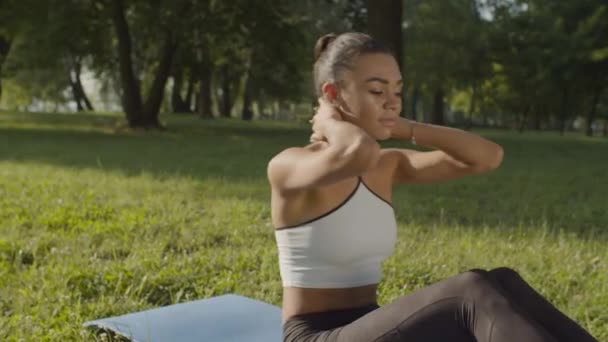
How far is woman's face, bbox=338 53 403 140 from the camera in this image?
3021 millimetres

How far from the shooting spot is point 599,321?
4.98 metres

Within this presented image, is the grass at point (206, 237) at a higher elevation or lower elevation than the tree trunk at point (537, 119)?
higher

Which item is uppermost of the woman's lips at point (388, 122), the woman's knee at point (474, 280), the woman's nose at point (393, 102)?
the woman's nose at point (393, 102)

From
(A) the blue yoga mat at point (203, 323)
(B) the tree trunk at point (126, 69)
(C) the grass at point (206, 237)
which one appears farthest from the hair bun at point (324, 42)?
(B) the tree trunk at point (126, 69)

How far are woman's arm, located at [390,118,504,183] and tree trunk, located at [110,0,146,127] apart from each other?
74.2 feet

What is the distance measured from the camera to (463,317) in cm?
284

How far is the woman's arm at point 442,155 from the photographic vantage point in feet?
11.1

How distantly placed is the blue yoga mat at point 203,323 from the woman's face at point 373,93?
1.53 m

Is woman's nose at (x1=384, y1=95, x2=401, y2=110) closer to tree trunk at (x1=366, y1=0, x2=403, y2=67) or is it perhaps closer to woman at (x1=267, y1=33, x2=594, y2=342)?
woman at (x1=267, y1=33, x2=594, y2=342)

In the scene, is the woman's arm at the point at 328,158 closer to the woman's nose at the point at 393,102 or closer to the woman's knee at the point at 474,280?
the woman's nose at the point at 393,102

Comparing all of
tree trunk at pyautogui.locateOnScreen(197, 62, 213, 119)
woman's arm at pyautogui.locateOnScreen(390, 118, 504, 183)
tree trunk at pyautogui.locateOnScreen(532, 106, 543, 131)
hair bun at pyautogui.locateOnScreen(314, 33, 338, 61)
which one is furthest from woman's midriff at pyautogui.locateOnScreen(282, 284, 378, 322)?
tree trunk at pyautogui.locateOnScreen(532, 106, 543, 131)

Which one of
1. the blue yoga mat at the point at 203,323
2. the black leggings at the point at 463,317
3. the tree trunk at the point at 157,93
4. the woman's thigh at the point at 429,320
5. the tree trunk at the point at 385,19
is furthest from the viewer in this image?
the tree trunk at the point at 157,93

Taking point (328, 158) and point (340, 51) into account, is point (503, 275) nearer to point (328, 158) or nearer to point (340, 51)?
point (328, 158)

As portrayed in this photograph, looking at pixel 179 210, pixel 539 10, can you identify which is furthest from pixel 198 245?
pixel 539 10
